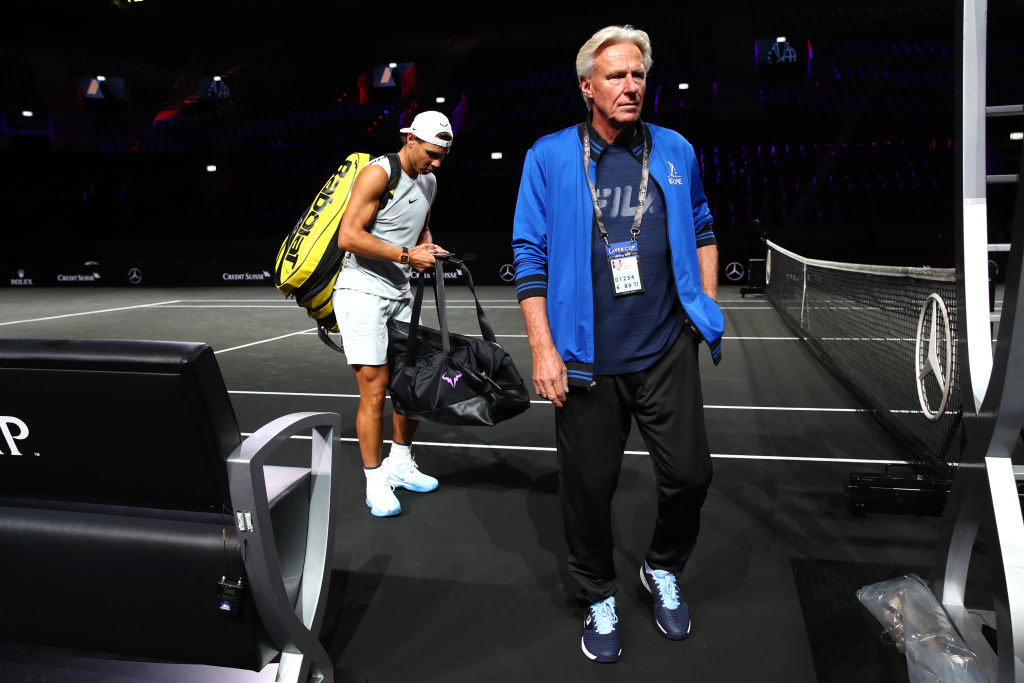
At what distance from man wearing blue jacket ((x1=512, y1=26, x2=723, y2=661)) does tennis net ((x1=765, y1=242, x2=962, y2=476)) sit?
1968mm

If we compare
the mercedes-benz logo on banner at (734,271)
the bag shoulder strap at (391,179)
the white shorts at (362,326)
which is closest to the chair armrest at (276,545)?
the white shorts at (362,326)

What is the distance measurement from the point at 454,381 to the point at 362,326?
1.63 ft

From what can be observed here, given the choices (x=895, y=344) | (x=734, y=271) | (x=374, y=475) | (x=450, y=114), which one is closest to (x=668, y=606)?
(x=374, y=475)

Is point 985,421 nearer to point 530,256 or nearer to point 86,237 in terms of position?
point 530,256

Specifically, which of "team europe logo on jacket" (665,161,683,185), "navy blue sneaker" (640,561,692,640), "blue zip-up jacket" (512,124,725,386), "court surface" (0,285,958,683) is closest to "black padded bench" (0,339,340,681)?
"court surface" (0,285,958,683)

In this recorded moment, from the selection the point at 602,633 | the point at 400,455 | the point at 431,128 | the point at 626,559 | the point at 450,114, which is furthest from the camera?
the point at 450,114

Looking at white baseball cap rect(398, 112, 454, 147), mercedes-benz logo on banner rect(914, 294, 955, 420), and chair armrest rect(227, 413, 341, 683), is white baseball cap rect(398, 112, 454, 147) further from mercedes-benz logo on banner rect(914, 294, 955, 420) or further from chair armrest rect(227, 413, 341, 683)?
→ mercedes-benz logo on banner rect(914, 294, 955, 420)

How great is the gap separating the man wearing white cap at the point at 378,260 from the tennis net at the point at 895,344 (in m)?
2.63

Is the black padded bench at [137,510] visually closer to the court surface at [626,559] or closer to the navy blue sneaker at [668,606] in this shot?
the court surface at [626,559]

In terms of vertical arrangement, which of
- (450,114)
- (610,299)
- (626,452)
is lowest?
(626,452)

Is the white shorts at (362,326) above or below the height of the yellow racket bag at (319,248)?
below

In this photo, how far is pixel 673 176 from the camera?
6.98 ft

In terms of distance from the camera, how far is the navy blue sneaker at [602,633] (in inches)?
85.2

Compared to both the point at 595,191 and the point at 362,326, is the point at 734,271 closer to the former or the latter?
the point at 362,326
